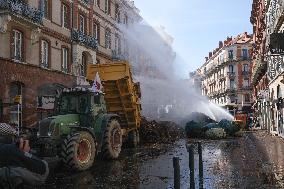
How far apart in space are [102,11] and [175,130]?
1328cm

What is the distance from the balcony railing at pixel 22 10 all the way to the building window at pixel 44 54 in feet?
5.90

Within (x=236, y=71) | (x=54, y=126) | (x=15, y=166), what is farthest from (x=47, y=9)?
(x=236, y=71)

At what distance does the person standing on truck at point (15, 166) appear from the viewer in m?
4.20

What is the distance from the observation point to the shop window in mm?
22594

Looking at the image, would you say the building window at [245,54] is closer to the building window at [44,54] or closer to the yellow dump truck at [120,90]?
the building window at [44,54]

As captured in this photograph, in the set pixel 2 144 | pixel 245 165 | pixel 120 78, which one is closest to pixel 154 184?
A: pixel 245 165

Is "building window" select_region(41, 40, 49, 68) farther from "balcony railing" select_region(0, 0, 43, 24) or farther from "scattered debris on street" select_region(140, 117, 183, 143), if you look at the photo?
"scattered debris on street" select_region(140, 117, 183, 143)

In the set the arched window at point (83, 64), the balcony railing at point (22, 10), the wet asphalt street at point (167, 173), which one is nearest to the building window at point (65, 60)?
the arched window at point (83, 64)

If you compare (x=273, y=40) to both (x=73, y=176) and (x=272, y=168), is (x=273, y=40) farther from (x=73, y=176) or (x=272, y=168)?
(x=73, y=176)

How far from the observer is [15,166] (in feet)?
13.9

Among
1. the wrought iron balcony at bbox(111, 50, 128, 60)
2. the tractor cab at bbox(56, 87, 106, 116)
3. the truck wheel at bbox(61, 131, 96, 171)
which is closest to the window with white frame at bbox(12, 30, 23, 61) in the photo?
the tractor cab at bbox(56, 87, 106, 116)

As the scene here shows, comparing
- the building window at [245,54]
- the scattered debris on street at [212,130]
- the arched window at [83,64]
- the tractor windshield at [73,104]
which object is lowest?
the scattered debris on street at [212,130]

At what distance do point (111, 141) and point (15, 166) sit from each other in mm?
8792

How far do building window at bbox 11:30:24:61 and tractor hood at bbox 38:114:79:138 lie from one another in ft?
33.0
